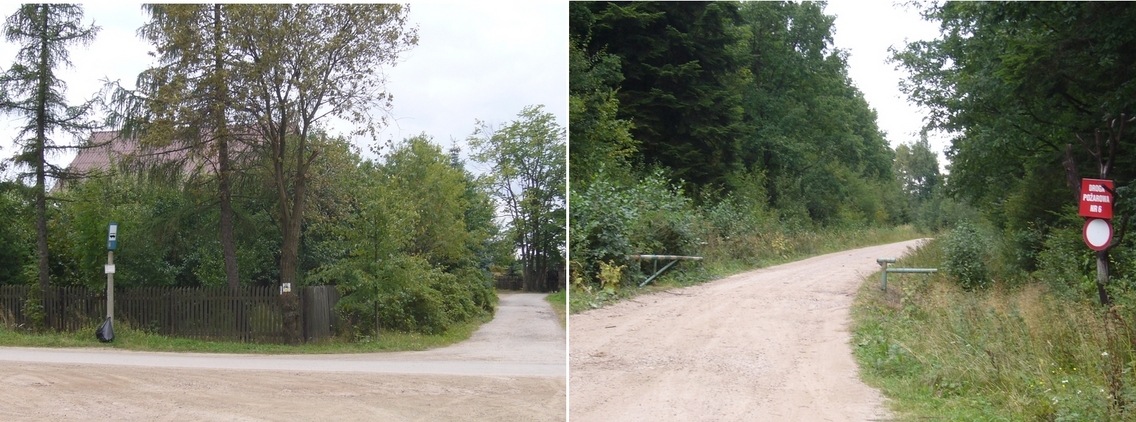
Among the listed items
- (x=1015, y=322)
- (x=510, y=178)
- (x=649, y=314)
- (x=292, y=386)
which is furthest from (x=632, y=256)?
(x=292, y=386)

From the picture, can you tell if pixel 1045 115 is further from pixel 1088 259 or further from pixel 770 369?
pixel 770 369

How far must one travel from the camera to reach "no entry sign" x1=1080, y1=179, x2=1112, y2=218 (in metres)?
6.54

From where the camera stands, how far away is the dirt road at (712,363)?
484 cm

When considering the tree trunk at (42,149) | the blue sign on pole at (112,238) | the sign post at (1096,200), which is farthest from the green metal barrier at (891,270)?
the tree trunk at (42,149)

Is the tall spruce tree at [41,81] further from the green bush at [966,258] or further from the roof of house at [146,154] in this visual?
the green bush at [966,258]

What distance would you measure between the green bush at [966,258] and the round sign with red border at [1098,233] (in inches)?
78.7

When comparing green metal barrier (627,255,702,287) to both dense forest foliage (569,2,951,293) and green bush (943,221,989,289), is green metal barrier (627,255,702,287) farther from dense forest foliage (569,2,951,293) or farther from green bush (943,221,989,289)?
green bush (943,221,989,289)

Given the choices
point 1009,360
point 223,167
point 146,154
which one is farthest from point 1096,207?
point 146,154

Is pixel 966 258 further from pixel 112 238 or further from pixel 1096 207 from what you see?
pixel 112 238

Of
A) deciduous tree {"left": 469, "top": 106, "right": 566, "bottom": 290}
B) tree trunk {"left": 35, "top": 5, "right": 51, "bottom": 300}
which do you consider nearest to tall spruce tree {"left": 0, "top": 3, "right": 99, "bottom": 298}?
tree trunk {"left": 35, "top": 5, "right": 51, "bottom": 300}

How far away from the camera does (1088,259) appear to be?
7.68 meters

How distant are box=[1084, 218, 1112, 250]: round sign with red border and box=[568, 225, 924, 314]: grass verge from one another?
2813 millimetres

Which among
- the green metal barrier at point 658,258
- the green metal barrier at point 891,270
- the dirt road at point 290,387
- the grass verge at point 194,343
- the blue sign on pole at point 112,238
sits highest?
the blue sign on pole at point 112,238

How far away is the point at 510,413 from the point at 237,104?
8173mm
